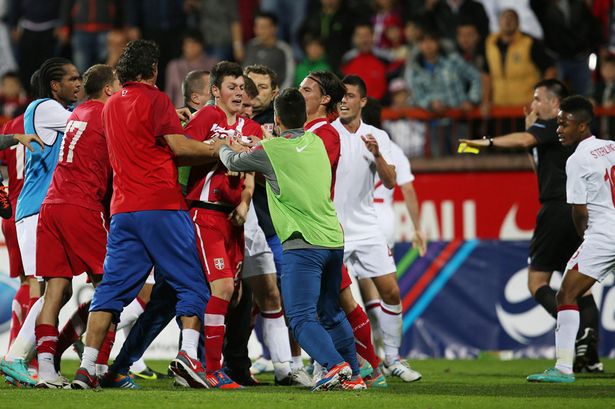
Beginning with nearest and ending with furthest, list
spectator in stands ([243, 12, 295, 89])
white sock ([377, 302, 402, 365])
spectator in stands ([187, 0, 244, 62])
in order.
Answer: white sock ([377, 302, 402, 365]) < spectator in stands ([243, 12, 295, 89]) < spectator in stands ([187, 0, 244, 62])

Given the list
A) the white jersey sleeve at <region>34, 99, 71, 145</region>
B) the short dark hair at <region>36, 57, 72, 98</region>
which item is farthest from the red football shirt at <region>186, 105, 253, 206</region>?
the short dark hair at <region>36, 57, 72, 98</region>

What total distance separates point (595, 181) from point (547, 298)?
5.53 feet

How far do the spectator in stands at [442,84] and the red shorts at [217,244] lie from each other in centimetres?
770

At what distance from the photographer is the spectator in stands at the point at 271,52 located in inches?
653

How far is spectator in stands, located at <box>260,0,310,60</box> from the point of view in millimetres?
17609

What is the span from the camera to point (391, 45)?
687 inches

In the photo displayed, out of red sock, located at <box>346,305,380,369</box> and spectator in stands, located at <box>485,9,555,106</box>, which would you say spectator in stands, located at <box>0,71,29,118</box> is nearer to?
spectator in stands, located at <box>485,9,555,106</box>

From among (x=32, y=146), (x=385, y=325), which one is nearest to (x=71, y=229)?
(x=32, y=146)

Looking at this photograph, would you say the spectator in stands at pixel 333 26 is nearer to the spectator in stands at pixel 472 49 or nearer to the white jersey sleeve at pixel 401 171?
the spectator in stands at pixel 472 49

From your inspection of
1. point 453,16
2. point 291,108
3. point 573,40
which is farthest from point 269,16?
point 291,108

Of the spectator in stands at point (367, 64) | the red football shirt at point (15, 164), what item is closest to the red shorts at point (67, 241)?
the red football shirt at point (15, 164)

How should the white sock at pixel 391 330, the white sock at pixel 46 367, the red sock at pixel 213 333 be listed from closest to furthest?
the white sock at pixel 46 367
the red sock at pixel 213 333
the white sock at pixel 391 330

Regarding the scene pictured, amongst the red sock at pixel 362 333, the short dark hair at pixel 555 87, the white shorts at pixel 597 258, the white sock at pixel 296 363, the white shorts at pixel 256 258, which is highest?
the short dark hair at pixel 555 87

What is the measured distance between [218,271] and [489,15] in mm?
9581
